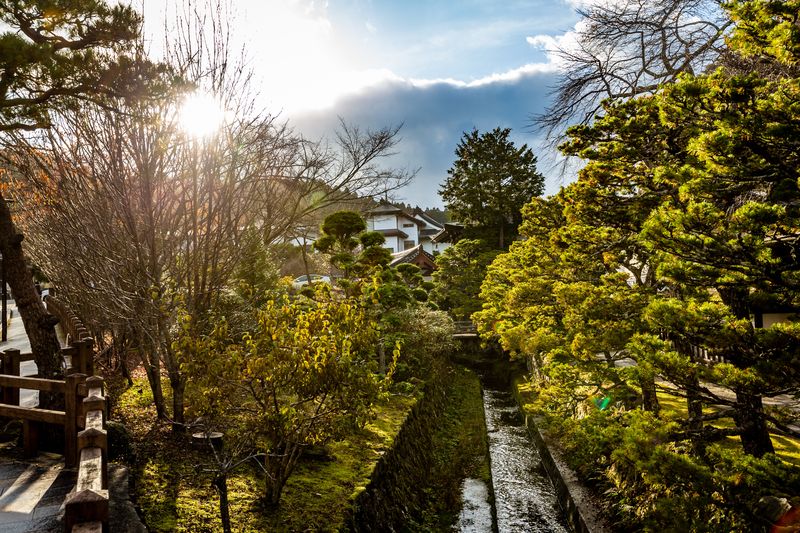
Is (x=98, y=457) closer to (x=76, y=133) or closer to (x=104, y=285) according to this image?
(x=104, y=285)

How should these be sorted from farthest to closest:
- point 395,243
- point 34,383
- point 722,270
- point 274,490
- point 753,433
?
1. point 395,243
2. point 274,490
3. point 34,383
4. point 753,433
5. point 722,270

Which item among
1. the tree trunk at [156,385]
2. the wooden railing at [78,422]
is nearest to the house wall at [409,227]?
Result: the tree trunk at [156,385]

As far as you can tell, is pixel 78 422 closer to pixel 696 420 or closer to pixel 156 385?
pixel 156 385

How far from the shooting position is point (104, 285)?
8297 mm

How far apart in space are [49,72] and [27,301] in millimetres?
3300

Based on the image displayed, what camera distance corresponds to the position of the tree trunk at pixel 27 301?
7.35m

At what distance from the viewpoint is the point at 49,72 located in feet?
22.2

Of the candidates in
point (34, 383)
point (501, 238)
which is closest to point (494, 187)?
point (501, 238)

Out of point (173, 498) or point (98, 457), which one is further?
point (173, 498)

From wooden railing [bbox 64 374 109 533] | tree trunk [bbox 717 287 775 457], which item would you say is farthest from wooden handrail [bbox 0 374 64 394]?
tree trunk [bbox 717 287 775 457]

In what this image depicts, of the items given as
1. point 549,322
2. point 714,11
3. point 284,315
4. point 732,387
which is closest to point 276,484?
point 284,315

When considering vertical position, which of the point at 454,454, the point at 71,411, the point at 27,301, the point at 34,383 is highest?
the point at 27,301

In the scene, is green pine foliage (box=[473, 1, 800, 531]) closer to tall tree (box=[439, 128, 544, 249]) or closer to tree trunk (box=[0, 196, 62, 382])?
tree trunk (box=[0, 196, 62, 382])

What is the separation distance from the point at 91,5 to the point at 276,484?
23.2ft
